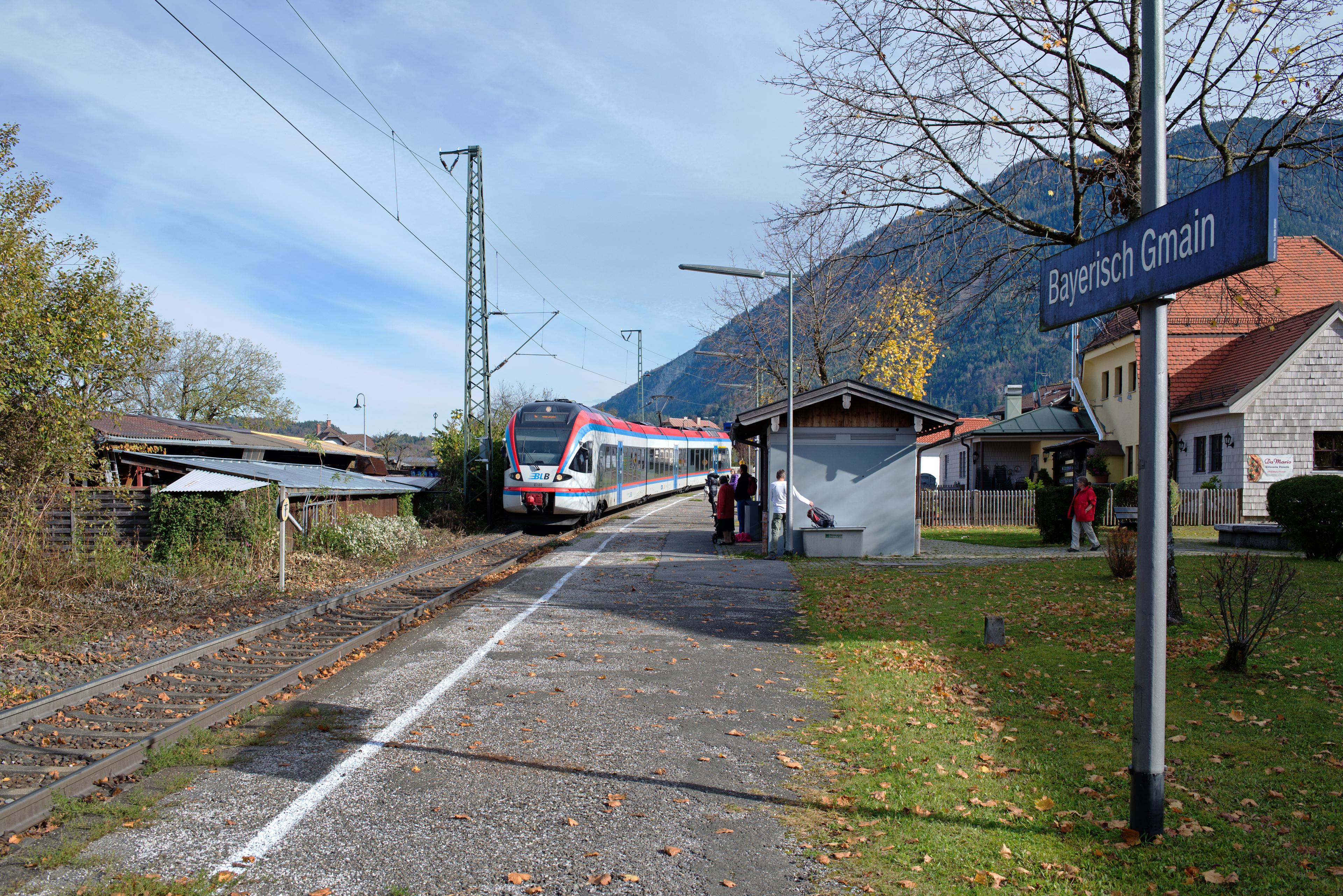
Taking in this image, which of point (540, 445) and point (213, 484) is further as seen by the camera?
point (540, 445)

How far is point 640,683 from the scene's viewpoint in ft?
25.9

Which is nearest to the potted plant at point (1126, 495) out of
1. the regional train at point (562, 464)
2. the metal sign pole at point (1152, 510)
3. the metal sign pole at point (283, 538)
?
the regional train at point (562, 464)

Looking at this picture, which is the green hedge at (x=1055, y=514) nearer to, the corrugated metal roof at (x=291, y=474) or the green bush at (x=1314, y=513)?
the green bush at (x=1314, y=513)

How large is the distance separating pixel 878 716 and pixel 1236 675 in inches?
136

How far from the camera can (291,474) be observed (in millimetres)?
18844

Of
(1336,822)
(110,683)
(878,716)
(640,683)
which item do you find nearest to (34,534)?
(110,683)

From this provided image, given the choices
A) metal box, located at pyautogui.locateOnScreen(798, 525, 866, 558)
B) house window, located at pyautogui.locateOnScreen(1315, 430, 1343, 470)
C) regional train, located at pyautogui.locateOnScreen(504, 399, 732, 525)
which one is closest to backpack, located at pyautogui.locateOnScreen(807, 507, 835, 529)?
metal box, located at pyautogui.locateOnScreen(798, 525, 866, 558)

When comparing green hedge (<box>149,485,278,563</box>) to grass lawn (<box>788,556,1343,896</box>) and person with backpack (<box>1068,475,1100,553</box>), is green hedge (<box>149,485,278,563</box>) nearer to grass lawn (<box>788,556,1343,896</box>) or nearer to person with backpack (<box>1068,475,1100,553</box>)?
grass lawn (<box>788,556,1343,896</box>)

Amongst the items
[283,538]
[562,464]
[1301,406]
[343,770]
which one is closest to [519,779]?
[343,770]

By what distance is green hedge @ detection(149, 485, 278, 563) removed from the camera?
49.5 ft

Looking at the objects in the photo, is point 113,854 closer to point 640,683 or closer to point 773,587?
point 640,683

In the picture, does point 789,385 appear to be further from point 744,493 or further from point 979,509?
point 979,509

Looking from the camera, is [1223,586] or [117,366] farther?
[117,366]

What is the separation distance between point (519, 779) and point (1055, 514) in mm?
18315
